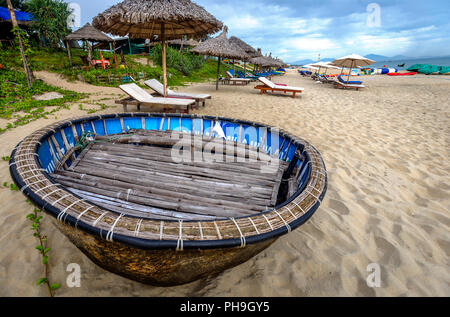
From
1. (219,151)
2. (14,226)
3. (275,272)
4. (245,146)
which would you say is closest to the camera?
(275,272)

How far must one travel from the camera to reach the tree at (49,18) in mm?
14672

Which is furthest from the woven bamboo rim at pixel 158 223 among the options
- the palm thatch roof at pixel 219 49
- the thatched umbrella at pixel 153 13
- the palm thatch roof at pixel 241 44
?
the palm thatch roof at pixel 241 44

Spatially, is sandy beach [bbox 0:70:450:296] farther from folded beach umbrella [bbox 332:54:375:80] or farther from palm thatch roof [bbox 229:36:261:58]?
palm thatch roof [bbox 229:36:261:58]

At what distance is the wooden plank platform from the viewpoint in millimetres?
1624

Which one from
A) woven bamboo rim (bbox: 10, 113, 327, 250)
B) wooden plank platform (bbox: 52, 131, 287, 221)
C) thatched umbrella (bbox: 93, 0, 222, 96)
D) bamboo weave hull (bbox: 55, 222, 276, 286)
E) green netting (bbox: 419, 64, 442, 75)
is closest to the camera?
woven bamboo rim (bbox: 10, 113, 327, 250)

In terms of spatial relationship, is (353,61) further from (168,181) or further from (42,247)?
(42,247)

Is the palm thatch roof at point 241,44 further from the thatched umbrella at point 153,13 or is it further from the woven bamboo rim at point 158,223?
the woven bamboo rim at point 158,223

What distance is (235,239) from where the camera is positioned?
102 cm

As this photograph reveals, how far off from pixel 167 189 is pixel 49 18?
834 inches

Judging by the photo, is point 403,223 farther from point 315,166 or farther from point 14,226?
point 14,226

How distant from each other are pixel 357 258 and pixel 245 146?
1655mm

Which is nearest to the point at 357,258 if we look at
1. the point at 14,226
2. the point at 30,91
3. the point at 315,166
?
the point at 315,166

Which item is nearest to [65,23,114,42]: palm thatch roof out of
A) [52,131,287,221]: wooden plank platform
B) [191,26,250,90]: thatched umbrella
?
[191,26,250,90]: thatched umbrella

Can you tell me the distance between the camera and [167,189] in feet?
6.08
